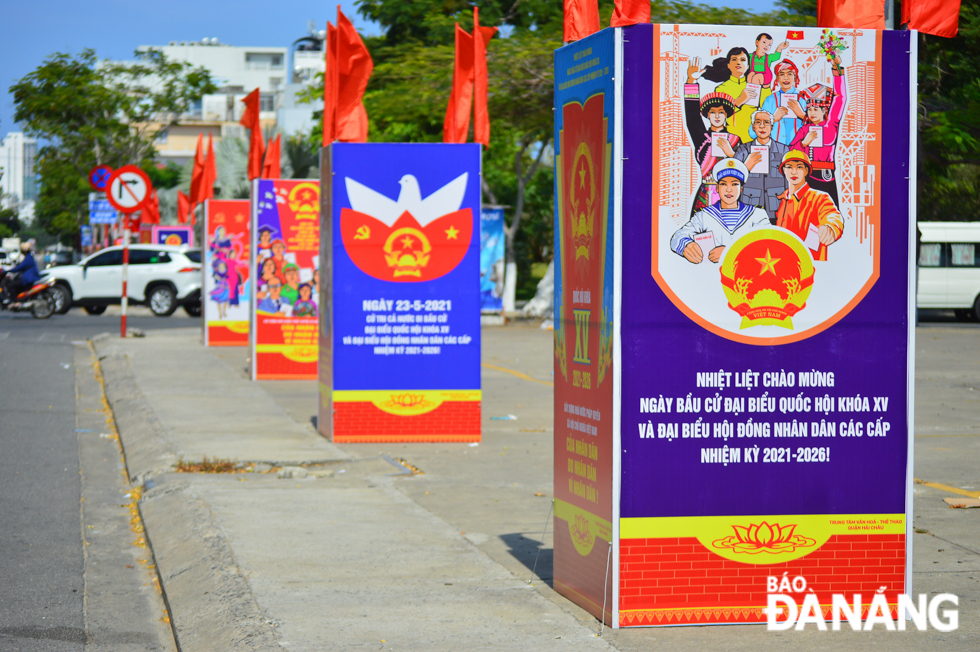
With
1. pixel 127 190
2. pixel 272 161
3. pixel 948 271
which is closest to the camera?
pixel 272 161

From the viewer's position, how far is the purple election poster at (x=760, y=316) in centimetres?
446

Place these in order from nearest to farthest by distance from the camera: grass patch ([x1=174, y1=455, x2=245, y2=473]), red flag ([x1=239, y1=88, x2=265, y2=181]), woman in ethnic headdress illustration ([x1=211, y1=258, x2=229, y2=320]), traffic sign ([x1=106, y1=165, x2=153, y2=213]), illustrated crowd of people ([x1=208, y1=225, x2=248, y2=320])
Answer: grass patch ([x1=174, y1=455, x2=245, y2=473])
red flag ([x1=239, y1=88, x2=265, y2=181])
illustrated crowd of people ([x1=208, y1=225, x2=248, y2=320])
woman in ethnic headdress illustration ([x1=211, y1=258, x2=229, y2=320])
traffic sign ([x1=106, y1=165, x2=153, y2=213])

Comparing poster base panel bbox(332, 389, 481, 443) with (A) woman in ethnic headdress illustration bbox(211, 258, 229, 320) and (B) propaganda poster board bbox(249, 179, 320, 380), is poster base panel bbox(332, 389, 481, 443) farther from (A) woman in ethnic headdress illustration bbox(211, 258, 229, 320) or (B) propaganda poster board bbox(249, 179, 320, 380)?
(A) woman in ethnic headdress illustration bbox(211, 258, 229, 320)

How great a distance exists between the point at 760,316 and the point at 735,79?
939 millimetres

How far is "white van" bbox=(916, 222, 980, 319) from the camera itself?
94.0 feet

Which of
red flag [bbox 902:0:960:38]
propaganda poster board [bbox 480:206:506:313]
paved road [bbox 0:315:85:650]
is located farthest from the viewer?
propaganda poster board [bbox 480:206:506:313]

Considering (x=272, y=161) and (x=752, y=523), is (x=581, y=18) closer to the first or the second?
(x=752, y=523)

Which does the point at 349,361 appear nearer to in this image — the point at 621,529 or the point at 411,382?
the point at 411,382

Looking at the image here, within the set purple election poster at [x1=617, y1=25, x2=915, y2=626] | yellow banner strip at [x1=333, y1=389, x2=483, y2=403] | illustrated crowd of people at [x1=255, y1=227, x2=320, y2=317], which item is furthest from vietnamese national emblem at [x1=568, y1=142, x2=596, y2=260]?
illustrated crowd of people at [x1=255, y1=227, x2=320, y2=317]

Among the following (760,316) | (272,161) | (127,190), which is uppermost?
(272,161)

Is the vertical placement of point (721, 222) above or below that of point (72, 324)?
above

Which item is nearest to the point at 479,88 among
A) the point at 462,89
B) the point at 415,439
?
the point at 462,89

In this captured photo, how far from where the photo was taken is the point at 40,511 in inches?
296

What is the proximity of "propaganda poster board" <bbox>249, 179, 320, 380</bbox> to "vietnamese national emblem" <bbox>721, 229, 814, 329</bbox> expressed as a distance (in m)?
10.9
